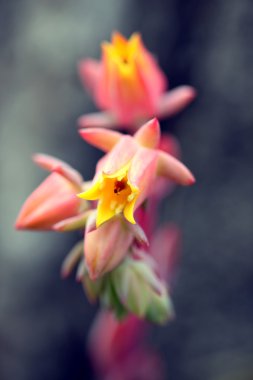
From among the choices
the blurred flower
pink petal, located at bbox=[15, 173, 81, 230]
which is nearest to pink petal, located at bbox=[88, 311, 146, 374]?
the blurred flower

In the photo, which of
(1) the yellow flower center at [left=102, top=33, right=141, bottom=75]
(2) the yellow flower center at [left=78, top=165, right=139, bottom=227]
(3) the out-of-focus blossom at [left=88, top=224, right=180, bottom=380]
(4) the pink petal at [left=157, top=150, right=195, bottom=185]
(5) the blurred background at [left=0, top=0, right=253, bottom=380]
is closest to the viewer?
(2) the yellow flower center at [left=78, top=165, right=139, bottom=227]

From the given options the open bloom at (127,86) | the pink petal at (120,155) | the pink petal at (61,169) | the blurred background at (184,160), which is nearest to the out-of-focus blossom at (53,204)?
the pink petal at (61,169)

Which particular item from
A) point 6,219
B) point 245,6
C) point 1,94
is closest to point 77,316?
point 6,219

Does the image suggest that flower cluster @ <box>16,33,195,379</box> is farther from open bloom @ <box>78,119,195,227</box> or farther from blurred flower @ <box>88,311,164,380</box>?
blurred flower @ <box>88,311,164,380</box>

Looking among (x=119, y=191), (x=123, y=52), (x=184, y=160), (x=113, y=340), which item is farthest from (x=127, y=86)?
(x=184, y=160)

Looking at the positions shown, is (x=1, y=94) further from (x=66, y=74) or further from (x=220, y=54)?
(x=220, y=54)

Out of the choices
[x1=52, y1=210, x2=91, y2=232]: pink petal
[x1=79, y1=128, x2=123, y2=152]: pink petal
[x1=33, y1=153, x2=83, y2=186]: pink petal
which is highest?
[x1=79, y1=128, x2=123, y2=152]: pink petal

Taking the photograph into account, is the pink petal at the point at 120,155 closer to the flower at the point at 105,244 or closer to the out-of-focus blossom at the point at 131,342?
the flower at the point at 105,244

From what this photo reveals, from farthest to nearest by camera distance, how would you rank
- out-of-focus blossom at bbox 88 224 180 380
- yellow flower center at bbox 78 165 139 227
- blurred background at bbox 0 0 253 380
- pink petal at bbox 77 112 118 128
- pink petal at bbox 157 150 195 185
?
blurred background at bbox 0 0 253 380 < out-of-focus blossom at bbox 88 224 180 380 < pink petal at bbox 77 112 118 128 < pink petal at bbox 157 150 195 185 < yellow flower center at bbox 78 165 139 227
